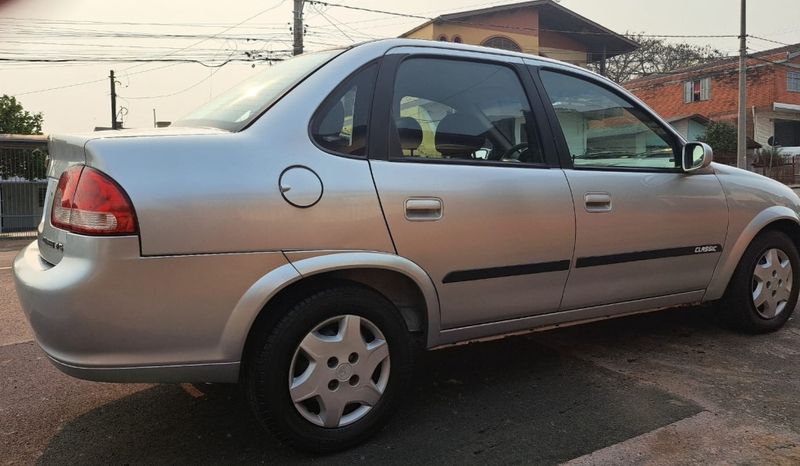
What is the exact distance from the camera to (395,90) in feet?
9.09

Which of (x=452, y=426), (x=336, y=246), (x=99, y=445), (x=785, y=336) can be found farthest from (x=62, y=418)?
(x=785, y=336)

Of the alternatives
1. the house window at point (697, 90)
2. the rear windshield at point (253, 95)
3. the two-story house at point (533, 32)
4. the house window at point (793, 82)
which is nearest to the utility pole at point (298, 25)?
the two-story house at point (533, 32)

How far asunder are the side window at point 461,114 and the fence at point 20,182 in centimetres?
1526

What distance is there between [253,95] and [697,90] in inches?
1606

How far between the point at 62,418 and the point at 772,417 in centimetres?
331

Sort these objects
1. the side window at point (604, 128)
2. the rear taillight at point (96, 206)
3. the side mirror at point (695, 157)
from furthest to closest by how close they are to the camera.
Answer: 1. the side mirror at point (695, 157)
2. the side window at point (604, 128)
3. the rear taillight at point (96, 206)

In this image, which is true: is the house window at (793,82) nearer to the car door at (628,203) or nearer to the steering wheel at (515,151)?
the car door at (628,203)

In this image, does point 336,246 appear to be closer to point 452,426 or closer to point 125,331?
point 125,331

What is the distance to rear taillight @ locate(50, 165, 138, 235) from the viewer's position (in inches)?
82.4

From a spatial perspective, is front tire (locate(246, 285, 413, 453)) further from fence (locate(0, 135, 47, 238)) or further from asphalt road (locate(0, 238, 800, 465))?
fence (locate(0, 135, 47, 238))

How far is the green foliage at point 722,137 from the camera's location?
96.9 ft

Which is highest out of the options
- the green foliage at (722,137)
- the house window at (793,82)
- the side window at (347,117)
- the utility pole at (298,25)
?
the house window at (793,82)

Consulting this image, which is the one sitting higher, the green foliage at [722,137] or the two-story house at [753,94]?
the two-story house at [753,94]

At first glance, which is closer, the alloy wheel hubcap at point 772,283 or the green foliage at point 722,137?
the alloy wheel hubcap at point 772,283
